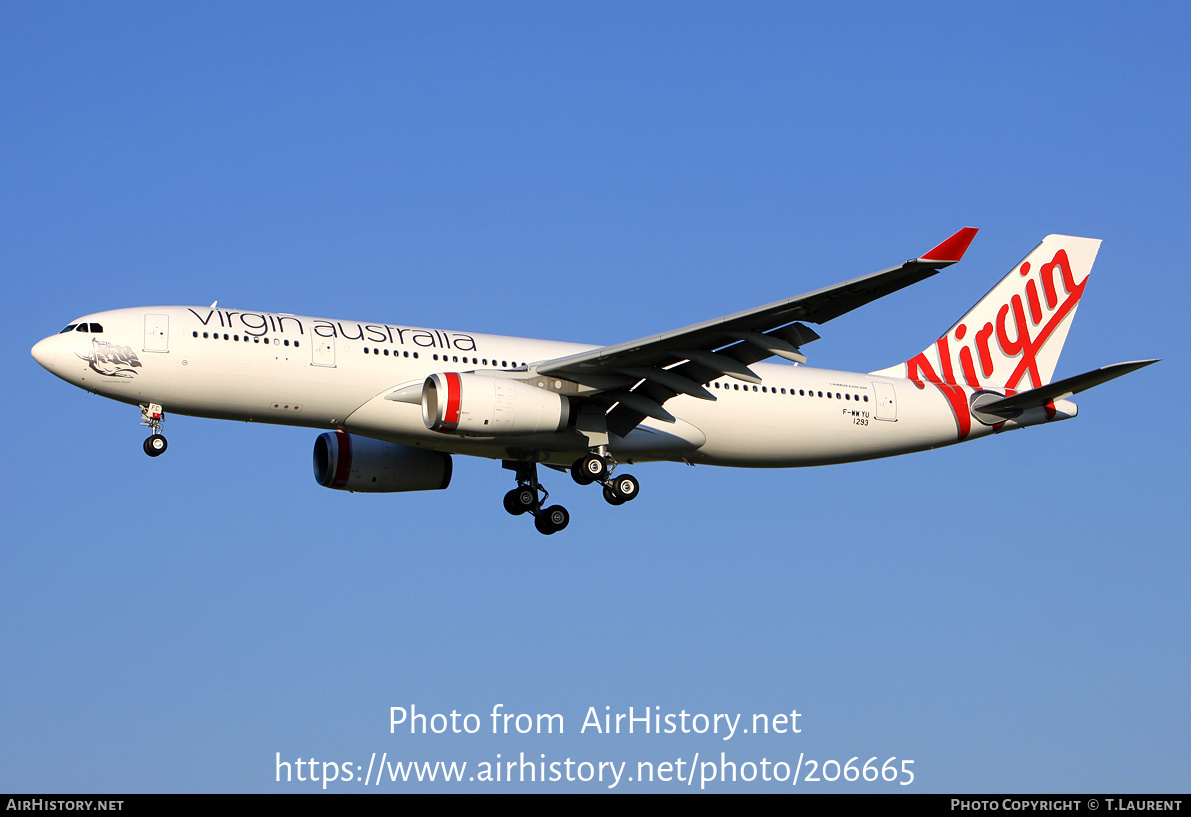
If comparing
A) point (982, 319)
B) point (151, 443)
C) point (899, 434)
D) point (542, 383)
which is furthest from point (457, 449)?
point (982, 319)

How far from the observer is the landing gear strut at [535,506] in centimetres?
3453

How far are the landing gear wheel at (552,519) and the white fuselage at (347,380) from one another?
61.9 inches

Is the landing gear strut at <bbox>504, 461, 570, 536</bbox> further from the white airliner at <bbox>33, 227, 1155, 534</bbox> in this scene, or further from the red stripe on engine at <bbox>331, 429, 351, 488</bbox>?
the red stripe on engine at <bbox>331, 429, 351, 488</bbox>

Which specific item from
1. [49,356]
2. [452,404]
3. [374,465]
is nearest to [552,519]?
[374,465]

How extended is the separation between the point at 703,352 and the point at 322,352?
823cm

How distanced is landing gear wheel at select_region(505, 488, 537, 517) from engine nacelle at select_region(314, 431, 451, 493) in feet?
6.64

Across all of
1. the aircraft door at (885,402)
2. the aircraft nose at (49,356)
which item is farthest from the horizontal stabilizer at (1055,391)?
the aircraft nose at (49,356)

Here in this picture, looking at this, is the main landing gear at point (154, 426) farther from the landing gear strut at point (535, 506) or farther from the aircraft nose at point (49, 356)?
the landing gear strut at point (535, 506)

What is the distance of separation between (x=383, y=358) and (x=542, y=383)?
3.53 m

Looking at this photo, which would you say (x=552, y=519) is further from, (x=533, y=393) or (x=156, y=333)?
(x=156, y=333)

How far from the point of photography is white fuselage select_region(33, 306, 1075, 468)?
30.1 m

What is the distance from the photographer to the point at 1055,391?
33.2 m

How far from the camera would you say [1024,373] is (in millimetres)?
37969

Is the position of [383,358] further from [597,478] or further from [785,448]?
[785,448]
